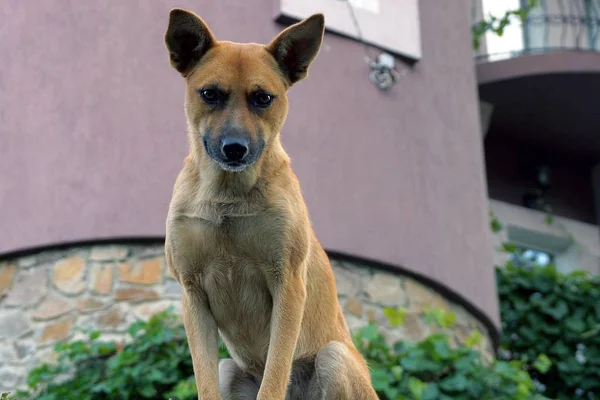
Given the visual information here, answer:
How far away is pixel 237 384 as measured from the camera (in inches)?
175

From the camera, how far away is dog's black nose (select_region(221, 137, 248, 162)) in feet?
12.7

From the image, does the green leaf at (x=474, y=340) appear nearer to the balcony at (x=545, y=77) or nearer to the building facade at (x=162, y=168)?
the building facade at (x=162, y=168)

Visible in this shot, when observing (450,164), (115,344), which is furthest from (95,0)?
(450,164)

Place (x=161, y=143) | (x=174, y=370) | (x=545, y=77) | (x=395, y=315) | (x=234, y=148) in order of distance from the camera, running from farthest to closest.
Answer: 1. (x=545, y=77)
2. (x=161, y=143)
3. (x=395, y=315)
4. (x=174, y=370)
5. (x=234, y=148)

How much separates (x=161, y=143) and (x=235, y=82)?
4.34m

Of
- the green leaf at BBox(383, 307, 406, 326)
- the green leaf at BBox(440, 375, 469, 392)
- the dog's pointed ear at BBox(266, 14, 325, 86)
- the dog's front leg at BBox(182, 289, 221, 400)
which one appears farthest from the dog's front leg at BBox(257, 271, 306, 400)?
the green leaf at BBox(383, 307, 406, 326)

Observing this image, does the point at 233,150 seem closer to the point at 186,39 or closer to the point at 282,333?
the point at 186,39

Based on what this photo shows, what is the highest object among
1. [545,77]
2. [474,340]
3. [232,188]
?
[232,188]

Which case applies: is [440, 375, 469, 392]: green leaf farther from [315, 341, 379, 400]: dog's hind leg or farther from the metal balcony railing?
the metal balcony railing

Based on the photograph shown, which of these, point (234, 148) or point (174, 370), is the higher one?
point (234, 148)

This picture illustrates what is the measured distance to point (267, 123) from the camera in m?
4.05

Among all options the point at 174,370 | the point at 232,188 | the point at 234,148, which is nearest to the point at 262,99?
the point at 234,148

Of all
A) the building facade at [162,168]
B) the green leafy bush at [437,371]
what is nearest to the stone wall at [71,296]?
the building facade at [162,168]

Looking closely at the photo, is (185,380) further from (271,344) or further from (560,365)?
(560,365)
